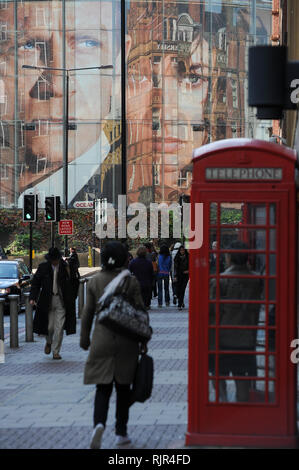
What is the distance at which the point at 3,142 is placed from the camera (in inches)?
2406

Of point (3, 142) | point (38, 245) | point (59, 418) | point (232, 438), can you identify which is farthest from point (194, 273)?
point (3, 142)

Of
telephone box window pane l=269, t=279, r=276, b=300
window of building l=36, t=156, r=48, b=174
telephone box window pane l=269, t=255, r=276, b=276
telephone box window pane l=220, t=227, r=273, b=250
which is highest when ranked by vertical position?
window of building l=36, t=156, r=48, b=174

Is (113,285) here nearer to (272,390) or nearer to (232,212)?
(232,212)

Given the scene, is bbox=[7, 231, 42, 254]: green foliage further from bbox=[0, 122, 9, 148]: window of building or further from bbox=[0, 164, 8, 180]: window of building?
bbox=[0, 122, 9, 148]: window of building

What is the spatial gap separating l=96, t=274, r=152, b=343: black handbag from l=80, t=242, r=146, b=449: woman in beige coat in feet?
0.38

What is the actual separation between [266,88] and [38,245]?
51217mm

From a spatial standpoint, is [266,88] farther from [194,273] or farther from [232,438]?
[232,438]

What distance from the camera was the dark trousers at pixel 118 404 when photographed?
24.7 feet

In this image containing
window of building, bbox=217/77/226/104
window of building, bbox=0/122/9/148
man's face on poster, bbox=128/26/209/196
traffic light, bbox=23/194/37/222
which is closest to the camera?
traffic light, bbox=23/194/37/222

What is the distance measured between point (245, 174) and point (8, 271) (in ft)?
→ 63.9

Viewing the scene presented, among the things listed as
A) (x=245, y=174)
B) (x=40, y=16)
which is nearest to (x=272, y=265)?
(x=245, y=174)

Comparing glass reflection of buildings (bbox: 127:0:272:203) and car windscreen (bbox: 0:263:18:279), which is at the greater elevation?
glass reflection of buildings (bbox: 127:0:272:203)

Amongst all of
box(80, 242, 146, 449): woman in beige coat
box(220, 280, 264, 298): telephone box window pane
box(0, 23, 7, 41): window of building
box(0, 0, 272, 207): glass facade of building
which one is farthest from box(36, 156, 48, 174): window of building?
box(220, 280, 264, 298): telephone box window pane

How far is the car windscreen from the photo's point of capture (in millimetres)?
26189
